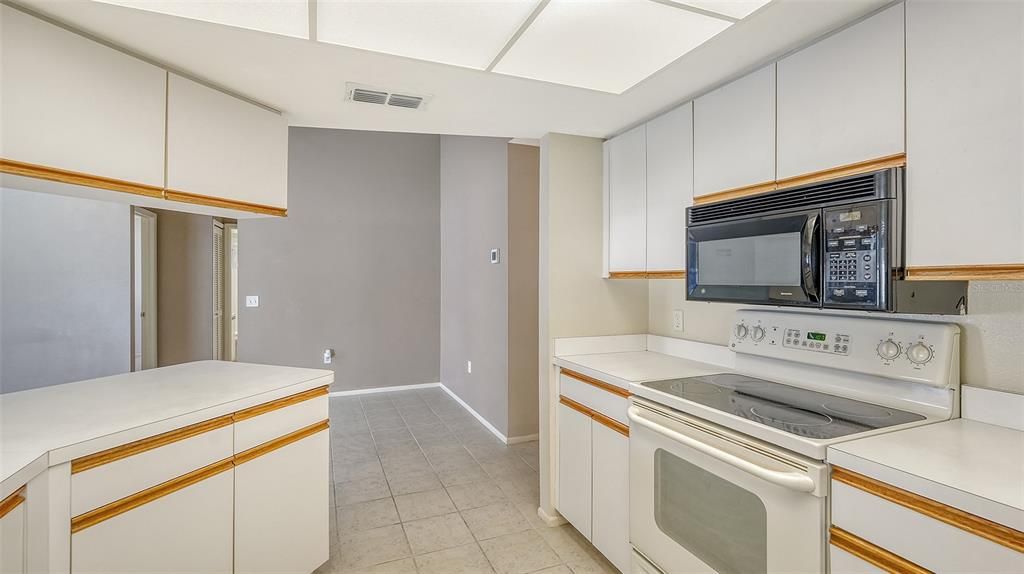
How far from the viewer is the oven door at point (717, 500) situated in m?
1.24

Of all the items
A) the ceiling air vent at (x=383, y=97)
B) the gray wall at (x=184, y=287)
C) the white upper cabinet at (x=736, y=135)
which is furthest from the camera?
the gray wall at (x=184, y=287)

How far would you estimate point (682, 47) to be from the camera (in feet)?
5.38

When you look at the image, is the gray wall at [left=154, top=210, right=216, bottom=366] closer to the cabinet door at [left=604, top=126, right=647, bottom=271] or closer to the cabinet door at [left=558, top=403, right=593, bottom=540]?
the cabinet door at [left=558, top=403, right=593, bottom=540]

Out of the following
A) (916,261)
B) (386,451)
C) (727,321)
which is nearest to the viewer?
(916,261)

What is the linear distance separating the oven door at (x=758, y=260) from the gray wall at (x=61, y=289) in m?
4.57

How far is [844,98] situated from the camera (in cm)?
143

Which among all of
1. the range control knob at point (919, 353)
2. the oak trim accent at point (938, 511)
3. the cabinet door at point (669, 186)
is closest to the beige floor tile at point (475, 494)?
→ the cabinet door at point (669, 186)

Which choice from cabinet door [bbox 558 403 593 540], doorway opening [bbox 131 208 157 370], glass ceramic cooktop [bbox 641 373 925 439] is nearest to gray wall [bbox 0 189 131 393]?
doorway opening [bbox 131 208 157 370]

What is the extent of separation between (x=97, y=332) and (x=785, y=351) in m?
4.99

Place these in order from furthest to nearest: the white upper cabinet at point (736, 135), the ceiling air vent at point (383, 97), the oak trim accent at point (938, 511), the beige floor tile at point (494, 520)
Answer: the beige floor tile at point (494, 520), the ceiling air vent at point (383, 97), the white upper cabinet at point (736, 135), the oak trim accent at point (938, 511)

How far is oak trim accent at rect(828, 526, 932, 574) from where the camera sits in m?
1.03

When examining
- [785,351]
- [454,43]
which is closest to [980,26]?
[785,351]

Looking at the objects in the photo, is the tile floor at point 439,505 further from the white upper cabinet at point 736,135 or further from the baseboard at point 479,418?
the white upper cabinet at point 736,135

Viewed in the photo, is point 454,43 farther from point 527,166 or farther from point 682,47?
point 527,166
